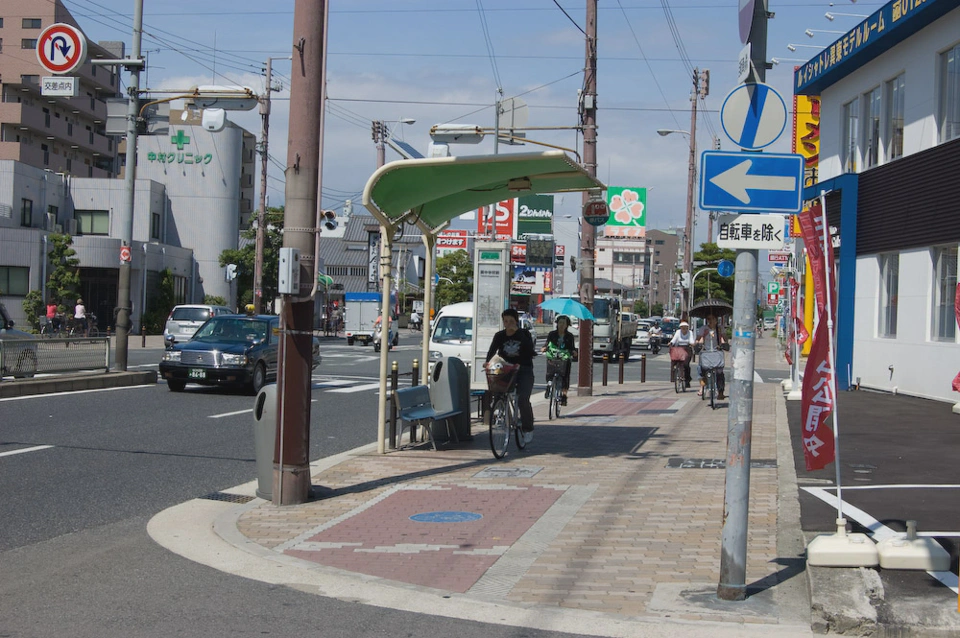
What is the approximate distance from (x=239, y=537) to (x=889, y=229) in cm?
1693

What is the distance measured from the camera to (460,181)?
11.6m

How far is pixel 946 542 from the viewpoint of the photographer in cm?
718

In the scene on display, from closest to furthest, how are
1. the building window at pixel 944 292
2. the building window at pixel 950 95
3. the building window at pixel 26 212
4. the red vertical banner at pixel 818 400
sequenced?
the red vertical banner at pixel 818 400 < the building window at pixel 950 95 < the building window at pixel 944 292 < the building window at pixel 26 212

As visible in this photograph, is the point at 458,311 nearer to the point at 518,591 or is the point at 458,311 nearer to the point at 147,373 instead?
the point at 147,373

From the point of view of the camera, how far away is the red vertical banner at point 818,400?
22.1 ft

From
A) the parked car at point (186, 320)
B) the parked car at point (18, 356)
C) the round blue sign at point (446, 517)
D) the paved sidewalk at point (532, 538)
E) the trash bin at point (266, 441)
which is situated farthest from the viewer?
the parked car at point (186, 320)

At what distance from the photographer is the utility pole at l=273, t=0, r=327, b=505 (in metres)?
9.24

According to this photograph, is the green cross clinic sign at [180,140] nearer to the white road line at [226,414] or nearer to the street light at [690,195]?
the street light at [690,195]

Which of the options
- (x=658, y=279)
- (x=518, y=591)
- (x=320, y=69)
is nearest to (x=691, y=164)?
(x=320, y=69)

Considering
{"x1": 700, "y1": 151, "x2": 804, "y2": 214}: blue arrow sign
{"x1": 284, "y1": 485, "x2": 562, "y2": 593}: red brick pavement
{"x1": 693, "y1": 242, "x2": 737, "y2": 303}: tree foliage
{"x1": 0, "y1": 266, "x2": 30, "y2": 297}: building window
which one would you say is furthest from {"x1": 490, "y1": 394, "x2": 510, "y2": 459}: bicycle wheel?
{"x1": 693, "y1": 242, "x2": 737, "y2": 303}: tree foliage

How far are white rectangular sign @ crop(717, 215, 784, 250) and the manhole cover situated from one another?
5128 mm

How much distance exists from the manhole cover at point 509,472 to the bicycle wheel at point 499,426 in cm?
49

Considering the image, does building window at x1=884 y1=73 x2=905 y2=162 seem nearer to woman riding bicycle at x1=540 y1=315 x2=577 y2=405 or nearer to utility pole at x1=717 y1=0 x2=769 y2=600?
woman riding bicycle at x1=540 y1=315 x2=577 y2=405

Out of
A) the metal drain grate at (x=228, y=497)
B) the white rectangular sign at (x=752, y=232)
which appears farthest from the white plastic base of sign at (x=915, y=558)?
the metal drain grate at (x=228, y=497)
